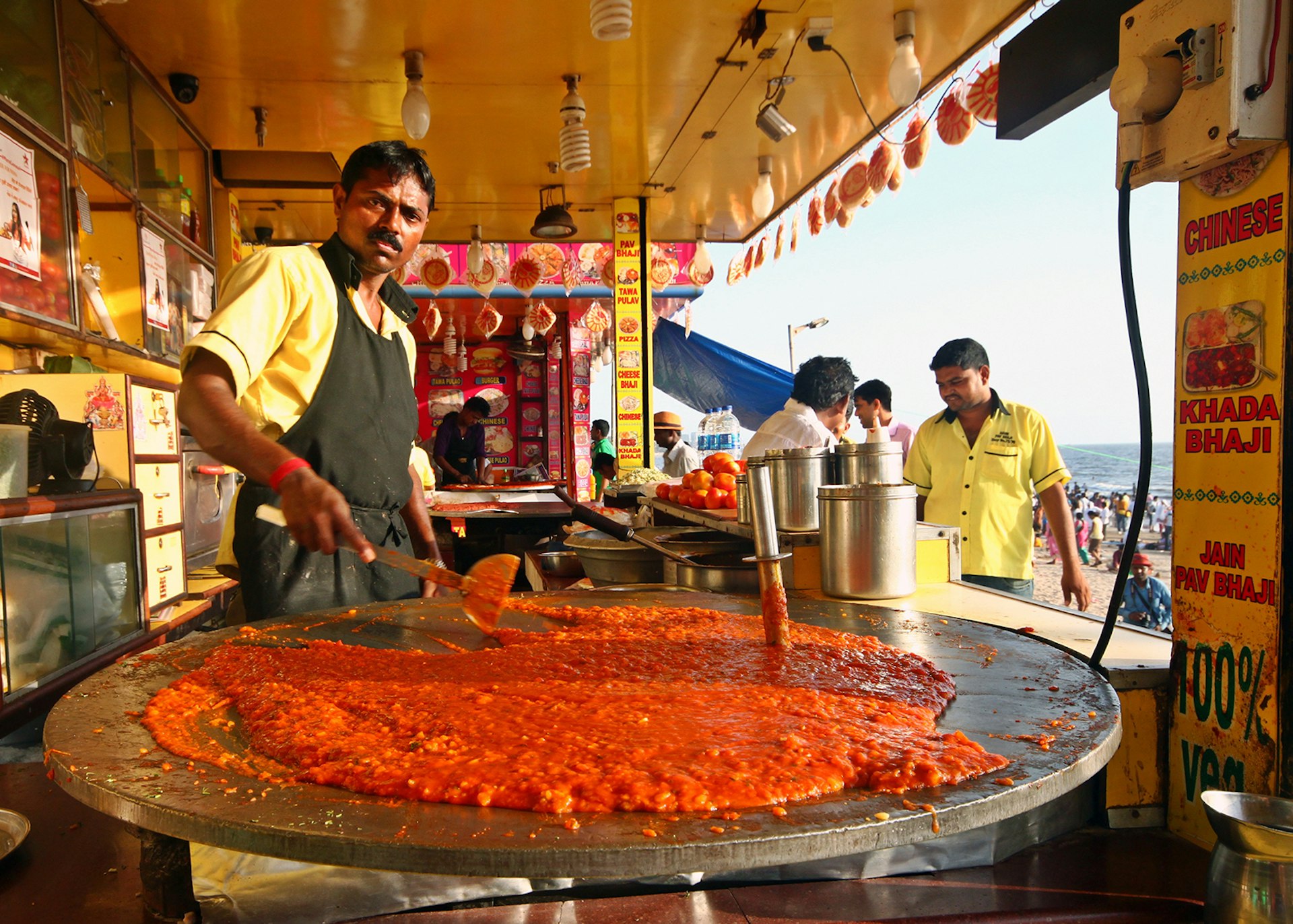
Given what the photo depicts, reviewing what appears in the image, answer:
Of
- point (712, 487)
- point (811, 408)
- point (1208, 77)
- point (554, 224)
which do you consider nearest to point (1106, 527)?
point (554, 224)

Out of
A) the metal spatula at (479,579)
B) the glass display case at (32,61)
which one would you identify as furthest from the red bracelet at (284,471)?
the glass display case at (32,61)

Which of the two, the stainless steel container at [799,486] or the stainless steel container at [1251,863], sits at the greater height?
the stainless steel container at [799,486]

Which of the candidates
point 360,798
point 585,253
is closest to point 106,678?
point 360,798

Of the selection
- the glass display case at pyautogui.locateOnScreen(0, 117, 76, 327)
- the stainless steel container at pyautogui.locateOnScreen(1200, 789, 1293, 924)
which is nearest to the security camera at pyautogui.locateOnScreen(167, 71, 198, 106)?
the glass display case at pyautogui.locateOnScreen(0, 117, 76, 327)

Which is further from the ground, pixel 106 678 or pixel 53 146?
pixel 53 146

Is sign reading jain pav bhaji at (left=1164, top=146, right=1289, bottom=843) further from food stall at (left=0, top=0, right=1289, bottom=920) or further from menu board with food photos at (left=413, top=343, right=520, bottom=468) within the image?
menu board with food photos at (left=413, top=343, right=520, bottom=468)

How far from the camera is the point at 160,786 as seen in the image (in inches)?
35.7

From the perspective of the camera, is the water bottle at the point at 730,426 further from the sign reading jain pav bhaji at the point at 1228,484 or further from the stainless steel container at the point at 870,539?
the sign reading jain pav bhaji at the point at 1228,484

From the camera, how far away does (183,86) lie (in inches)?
192

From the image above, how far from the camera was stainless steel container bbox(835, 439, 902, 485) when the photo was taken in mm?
2428

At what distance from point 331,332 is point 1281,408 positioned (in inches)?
77.4

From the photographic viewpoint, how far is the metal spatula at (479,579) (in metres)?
1.59

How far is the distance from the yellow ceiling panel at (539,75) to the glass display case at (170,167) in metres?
0.18

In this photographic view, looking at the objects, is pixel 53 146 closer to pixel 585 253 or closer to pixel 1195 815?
pixel 1195 815
